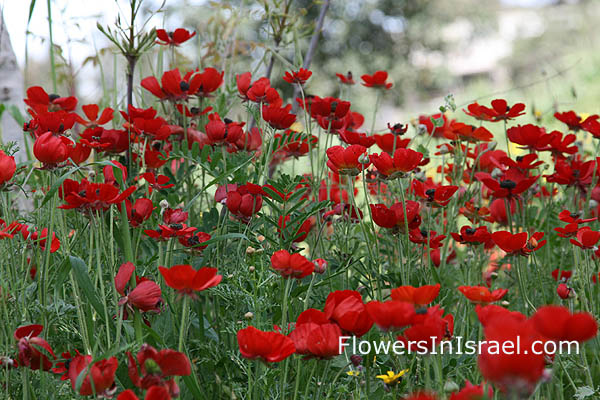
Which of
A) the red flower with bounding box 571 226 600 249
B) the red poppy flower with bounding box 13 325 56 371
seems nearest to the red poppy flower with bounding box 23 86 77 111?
the red poppy flower with bounding box 13 325 56 371

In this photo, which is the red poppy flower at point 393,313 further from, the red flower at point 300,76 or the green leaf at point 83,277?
the red flower at point 300,76

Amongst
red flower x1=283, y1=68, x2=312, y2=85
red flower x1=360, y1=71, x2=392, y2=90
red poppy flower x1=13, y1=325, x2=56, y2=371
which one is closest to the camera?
red poppy flower x1=13, y1=325, x2=56, y2=371

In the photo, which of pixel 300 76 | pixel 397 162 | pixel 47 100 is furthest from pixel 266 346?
pixel 47 100

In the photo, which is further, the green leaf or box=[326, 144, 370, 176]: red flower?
box=[326, 144, 370, 176]: red flower

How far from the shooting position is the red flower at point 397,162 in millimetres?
859

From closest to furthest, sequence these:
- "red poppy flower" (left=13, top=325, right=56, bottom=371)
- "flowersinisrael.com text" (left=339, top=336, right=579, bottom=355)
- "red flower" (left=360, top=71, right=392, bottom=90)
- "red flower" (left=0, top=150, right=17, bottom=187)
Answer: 1. "flowersinisrael.com text" (left=339, top=336, right=579, bottom=355)
2. "red poppy flower" (left=13, top=325, right=56, bottom=371)
3. "red flower" (left=0, top=150, right=17, bottom=187)
4. "red flower" (left=360, top=71, right=392, bottom=90)

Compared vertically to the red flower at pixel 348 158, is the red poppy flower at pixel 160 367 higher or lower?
lower

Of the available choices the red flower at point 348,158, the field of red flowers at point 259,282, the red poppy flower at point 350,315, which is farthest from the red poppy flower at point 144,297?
the red flower at point 348,158

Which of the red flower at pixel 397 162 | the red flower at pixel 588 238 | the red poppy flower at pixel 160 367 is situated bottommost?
the red poppy flower at pixel 160 367

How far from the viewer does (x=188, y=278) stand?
608 mm

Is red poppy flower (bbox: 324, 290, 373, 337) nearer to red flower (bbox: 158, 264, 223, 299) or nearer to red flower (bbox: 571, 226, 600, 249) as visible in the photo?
red flower (bbox: 158, 264, 223, 299)

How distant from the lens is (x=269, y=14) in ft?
4.85

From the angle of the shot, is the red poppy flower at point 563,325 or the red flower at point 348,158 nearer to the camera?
the red poppy flower at point 563,325

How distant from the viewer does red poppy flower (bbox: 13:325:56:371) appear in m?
0.68
